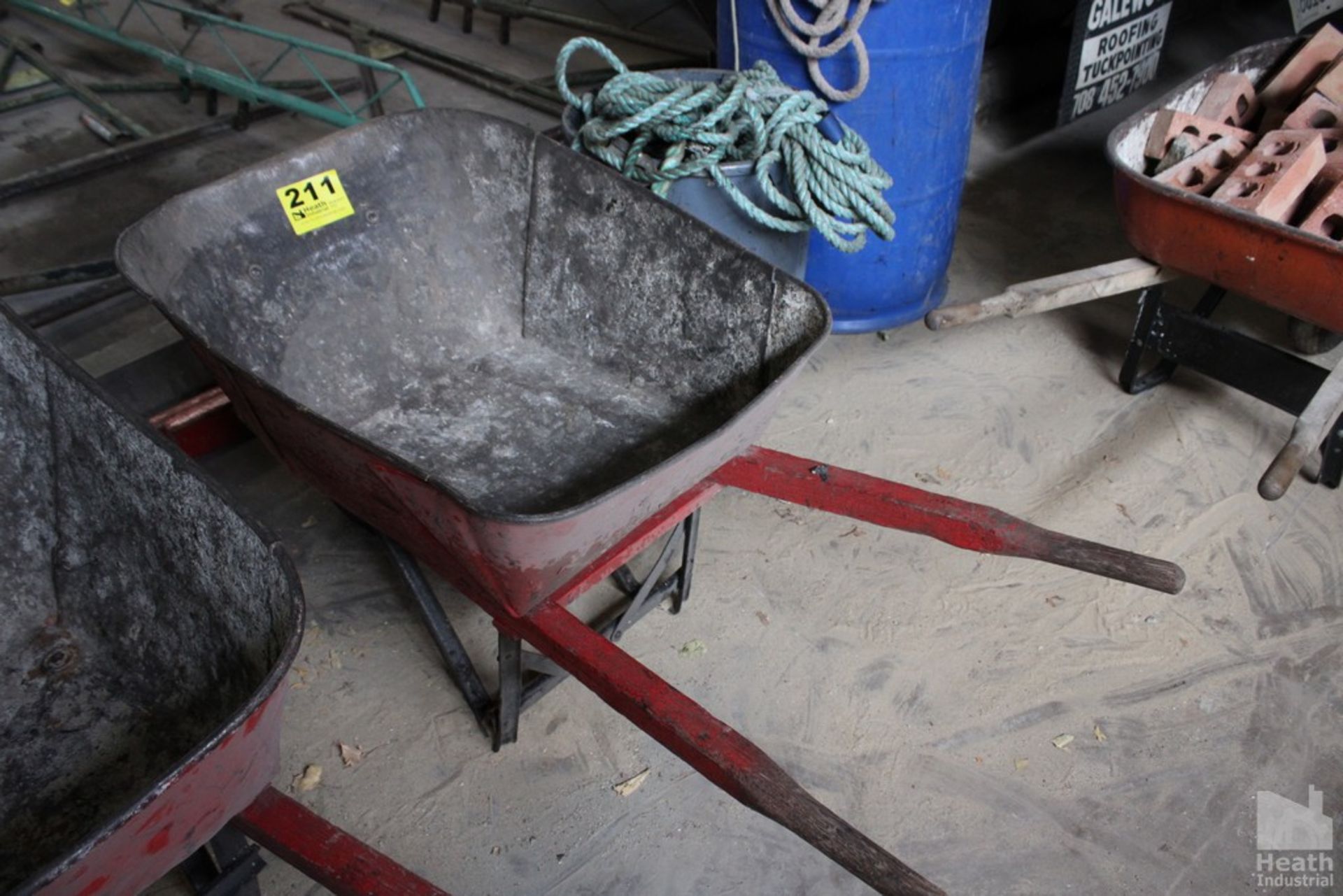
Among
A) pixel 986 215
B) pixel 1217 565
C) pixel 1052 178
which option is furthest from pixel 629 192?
pixel 1052 178

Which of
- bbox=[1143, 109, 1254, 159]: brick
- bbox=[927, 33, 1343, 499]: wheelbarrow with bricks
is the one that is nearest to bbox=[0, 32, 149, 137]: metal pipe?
bbox=[927, 33, 1343, 499]: wheelbarrow with bricks

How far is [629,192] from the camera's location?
194cm

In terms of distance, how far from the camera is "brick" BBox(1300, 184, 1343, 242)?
7.15 ft

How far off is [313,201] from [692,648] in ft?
3.99

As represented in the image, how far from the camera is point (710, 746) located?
124 centimetres

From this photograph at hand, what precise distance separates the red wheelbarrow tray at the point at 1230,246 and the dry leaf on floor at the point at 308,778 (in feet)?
7.01

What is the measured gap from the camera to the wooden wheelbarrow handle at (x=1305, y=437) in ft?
5.35

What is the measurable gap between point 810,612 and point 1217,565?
3.23 ft

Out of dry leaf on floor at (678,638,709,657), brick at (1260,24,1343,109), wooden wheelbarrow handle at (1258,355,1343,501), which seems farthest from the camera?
brick at (1260,24,1343,109)

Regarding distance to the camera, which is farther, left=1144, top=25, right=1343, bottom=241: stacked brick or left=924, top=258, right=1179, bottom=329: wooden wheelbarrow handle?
left=1144, top=25, right=1343, bottom=241: stacked brick

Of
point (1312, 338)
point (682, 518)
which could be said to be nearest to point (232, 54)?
point (682, 518)

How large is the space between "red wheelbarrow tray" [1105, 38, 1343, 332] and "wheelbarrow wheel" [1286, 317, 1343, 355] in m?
0.84

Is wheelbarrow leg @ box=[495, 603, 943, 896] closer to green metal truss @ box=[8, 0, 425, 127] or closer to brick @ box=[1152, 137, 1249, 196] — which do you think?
green metal truss @ box=[8, 0, 425, 127]

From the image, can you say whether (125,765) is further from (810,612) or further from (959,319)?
(959,319)
